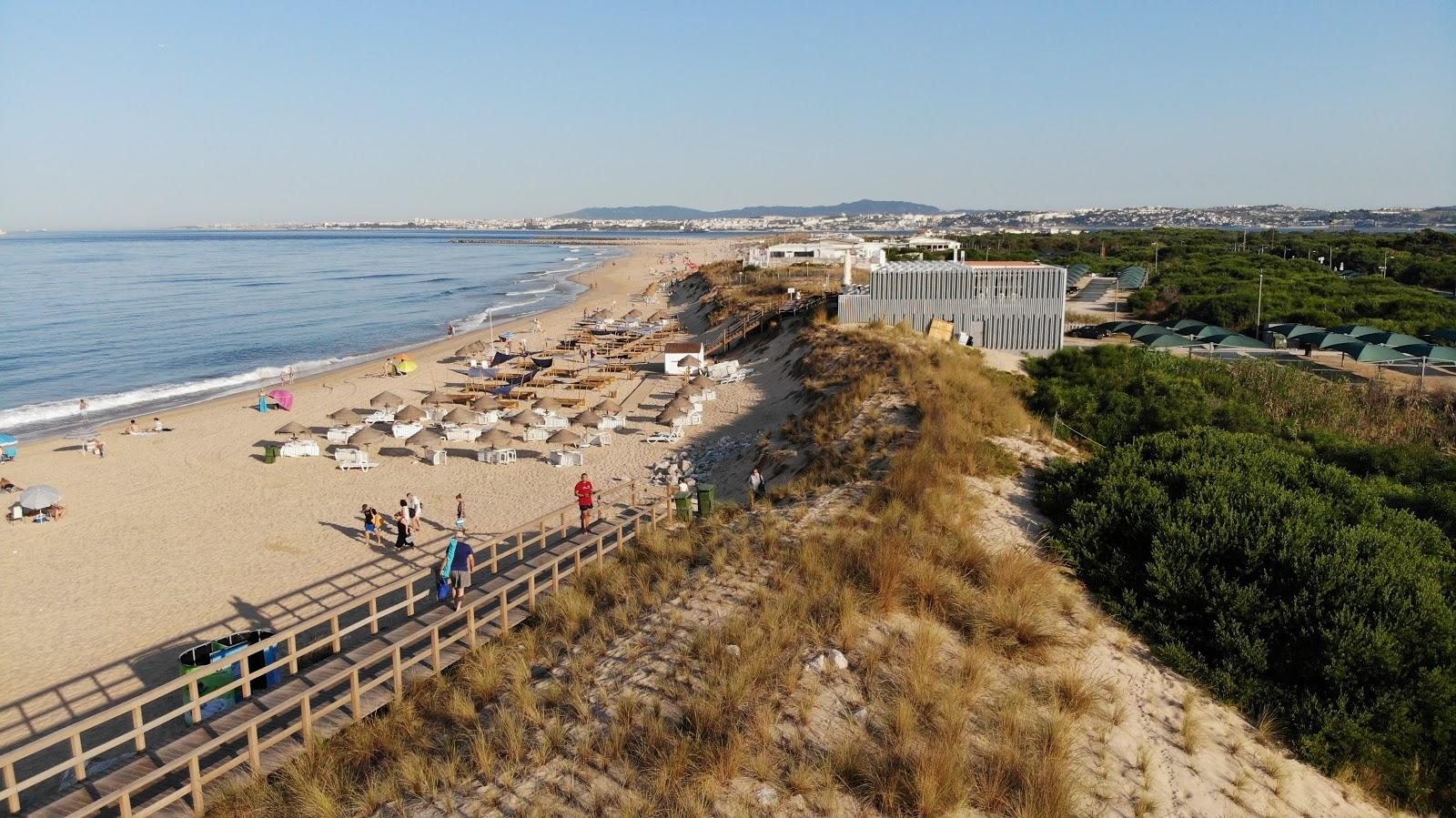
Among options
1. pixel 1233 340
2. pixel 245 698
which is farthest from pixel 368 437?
pixel 1233 340

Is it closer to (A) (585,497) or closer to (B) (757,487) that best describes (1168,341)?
(B) (757,487)

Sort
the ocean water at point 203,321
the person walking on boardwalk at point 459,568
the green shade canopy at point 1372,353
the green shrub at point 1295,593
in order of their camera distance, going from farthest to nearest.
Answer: the ocean water at point 203,321 → the green shade canopy at point 1372,353 → the person walking on boardwalk at point 459,568 → the green shrub at point 1295,593

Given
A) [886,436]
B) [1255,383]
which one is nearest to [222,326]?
[886,436]

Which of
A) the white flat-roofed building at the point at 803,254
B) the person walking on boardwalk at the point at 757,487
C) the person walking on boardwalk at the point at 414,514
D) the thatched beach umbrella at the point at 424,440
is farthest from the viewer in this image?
the white flat-roofed building at the point at 803,254

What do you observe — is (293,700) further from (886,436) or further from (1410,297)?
(1410,297)

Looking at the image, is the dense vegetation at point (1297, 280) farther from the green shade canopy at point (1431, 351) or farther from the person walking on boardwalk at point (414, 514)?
the person walking on boardwalk at point (414, 514)

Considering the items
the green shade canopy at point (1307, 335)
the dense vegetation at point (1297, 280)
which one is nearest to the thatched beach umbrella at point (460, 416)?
the green shade canopy at point (1307, 335)

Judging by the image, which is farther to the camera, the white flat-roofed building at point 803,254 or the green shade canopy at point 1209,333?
the white flat-roofed building at point 803,254
